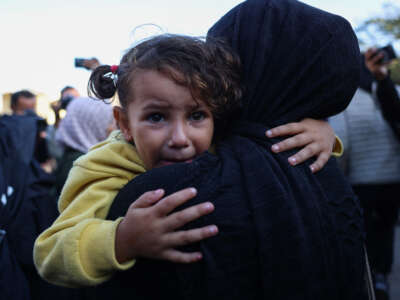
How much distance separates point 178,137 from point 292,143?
1.38 feet

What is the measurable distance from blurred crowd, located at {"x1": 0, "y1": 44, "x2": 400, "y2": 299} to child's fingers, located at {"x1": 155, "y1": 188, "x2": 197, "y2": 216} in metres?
1.82

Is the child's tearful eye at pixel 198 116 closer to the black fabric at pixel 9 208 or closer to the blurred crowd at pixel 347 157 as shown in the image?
the black fabric at pixel 9 208

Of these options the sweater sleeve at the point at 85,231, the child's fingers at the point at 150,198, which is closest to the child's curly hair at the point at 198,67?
the sweater sleeve at the point at 85,231

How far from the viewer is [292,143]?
4.06 ft

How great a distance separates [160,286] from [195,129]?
0.61 m

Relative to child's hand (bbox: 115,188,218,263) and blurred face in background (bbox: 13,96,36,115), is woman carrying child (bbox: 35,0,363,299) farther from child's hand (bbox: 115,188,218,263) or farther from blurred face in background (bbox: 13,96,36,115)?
blurred face in background (bbox: 13,96,36,115)

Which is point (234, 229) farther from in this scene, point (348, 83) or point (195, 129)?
point (348, 83)

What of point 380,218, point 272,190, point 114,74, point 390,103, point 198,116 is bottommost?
point 380,218

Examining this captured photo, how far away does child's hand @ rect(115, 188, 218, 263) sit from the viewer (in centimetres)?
105

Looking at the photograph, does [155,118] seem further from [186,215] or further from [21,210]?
[21,210]

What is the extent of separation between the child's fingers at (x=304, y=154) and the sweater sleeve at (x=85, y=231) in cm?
57

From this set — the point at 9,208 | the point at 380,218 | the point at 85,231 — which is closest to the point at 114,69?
the point at 85,231

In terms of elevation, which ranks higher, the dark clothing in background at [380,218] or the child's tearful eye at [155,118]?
the child's tearful eye at [155,118]

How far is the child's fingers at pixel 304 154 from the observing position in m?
1.19
